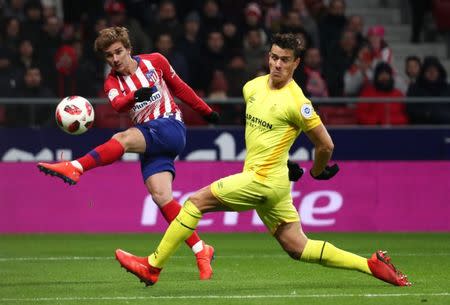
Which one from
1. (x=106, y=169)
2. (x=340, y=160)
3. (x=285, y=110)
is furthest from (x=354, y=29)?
(x=285, y=110)

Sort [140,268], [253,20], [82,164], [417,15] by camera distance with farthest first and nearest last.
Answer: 1. [417,15]
2. [253,20]
3. [82,164]
4. [140,268]

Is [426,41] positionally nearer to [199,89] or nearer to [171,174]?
[199,89]

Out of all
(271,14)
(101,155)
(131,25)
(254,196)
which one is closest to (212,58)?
(131,25)

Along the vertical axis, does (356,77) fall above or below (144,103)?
below

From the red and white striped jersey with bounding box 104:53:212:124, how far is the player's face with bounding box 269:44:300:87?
1.57 m

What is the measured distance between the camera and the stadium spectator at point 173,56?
54.9 feet

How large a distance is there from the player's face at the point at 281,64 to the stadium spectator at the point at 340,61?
8.10 meters

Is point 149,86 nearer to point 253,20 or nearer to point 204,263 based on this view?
point 204,263

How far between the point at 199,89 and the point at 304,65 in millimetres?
1491

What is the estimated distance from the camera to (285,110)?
28.5 feet

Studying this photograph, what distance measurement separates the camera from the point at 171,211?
33.2 ft

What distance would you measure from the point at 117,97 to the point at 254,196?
1832mm

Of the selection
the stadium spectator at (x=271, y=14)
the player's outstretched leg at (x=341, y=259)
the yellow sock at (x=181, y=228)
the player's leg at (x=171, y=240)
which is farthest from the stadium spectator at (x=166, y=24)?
the player's outstretched leg at (x=341, y=259)

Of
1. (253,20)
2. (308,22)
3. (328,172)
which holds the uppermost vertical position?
(328,172)
